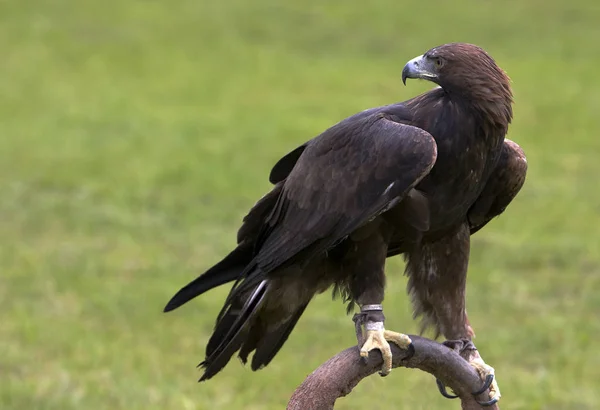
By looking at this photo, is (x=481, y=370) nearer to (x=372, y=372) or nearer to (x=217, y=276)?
(x=372, y=372)

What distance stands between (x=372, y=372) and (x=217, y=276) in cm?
82

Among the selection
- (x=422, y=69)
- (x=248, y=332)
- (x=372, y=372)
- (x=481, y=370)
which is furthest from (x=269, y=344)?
(x=422, y=69)

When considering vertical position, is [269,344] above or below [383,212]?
below

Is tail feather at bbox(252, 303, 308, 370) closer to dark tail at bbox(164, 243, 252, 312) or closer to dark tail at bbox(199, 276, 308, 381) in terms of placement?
dark tail at bbox(199, 276, 308, 381)

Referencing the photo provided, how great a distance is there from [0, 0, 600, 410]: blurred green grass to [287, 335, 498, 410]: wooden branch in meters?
2.23

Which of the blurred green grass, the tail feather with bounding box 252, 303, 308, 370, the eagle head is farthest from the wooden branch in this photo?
the blurred green grass

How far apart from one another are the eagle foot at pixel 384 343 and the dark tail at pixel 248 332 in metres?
0.55

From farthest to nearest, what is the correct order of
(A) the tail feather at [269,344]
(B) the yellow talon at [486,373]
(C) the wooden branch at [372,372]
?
(A) the tail feather at [269,344] < (B) the yellow talon at [486,373] < (C) the wooden branch at [372,372]

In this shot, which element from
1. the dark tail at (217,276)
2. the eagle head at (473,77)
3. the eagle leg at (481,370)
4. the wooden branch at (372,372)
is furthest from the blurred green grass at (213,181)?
the eagle head at (473,77)

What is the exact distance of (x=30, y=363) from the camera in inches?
255

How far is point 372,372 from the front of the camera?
11.5ft

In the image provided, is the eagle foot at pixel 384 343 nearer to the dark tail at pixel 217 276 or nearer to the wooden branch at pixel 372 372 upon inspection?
the wooden branch at pixel 372 372

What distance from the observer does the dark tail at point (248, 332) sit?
3.91 metres

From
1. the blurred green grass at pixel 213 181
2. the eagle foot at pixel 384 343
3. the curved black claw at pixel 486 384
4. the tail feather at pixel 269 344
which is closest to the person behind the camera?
the eagle foot at pixel 384 343
